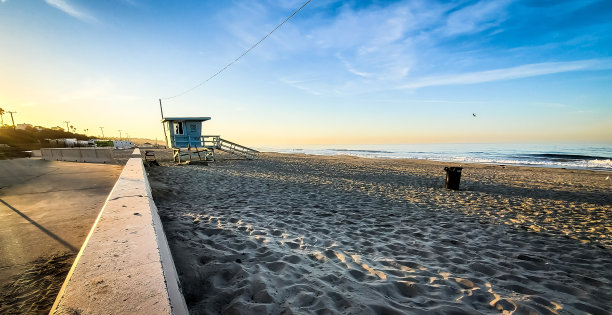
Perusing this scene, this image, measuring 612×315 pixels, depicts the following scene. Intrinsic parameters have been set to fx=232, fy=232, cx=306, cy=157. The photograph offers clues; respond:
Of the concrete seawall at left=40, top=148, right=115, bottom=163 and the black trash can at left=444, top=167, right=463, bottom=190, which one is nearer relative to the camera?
the black trash can at left=444, top=167, right=463, bottom=190

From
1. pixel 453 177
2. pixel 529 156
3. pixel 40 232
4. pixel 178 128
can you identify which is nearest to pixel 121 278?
pixel 40 232

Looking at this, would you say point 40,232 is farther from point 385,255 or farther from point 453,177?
point 453,177

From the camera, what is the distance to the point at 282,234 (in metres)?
4.05

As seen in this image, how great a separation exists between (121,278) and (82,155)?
17939mm

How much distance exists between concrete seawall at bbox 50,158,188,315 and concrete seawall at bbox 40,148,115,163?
14.2m

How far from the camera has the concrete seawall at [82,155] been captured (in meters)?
13.2

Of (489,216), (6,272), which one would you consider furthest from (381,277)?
(489,216)

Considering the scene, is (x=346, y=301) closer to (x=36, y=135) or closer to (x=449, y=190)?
(x=449, y=190)

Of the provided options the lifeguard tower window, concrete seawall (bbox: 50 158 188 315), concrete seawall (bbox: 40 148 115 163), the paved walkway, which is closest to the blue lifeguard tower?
the lifeguard tower window

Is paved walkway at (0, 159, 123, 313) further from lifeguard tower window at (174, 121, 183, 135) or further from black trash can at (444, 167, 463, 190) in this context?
lifeguard tower window at (174, 121, 183, 135)

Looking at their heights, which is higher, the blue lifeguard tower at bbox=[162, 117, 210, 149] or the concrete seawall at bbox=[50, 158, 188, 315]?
the blue lifeguard tower at bbox=[162, 117, 210, 149]

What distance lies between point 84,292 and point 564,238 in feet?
22.0

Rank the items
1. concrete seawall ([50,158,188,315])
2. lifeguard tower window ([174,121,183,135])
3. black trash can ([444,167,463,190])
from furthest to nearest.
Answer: lifeguard tower window ([174,121,183,135]) → black trash can ([444,167,463,190]) → concrete seawall ([50,158,188,315])

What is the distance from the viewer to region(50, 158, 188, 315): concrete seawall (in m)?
1.22
